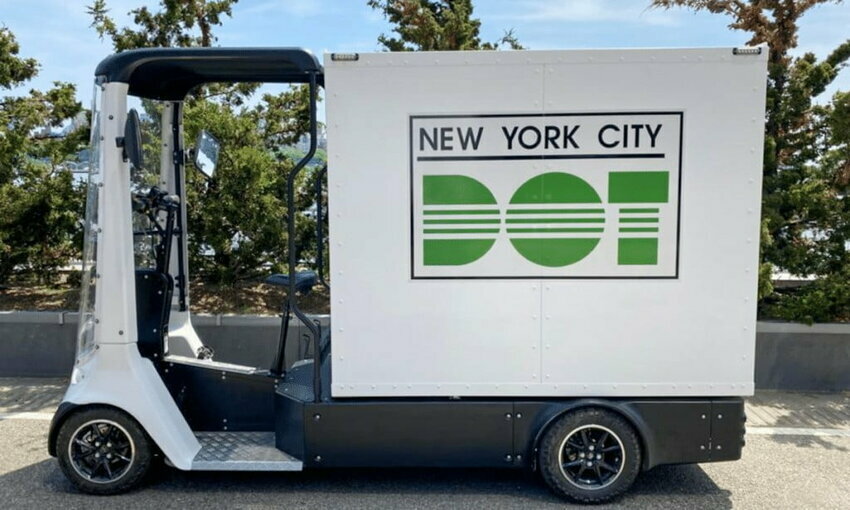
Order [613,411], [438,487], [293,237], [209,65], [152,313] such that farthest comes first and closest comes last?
[152,313], [438,487], [209,65], [293,237], [613,411]

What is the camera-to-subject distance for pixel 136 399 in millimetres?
3869

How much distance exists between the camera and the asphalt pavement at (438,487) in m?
3.92

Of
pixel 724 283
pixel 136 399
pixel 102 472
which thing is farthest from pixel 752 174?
pixel 102 472

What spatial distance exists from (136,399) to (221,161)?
12.2ft

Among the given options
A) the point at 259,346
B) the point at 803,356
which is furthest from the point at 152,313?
the point at 803,356

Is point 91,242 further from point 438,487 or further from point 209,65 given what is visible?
point 438,487

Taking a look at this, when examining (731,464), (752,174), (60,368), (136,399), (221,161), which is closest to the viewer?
(752,174)

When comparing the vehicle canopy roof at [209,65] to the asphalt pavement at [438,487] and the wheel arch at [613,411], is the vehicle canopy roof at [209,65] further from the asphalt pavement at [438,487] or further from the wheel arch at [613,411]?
the asphalt pavement at [438,487]

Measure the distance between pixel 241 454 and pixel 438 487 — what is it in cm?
119

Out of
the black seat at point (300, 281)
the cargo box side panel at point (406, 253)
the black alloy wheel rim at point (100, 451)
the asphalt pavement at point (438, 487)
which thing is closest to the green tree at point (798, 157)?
the asphalt pavement at point (438, 487)

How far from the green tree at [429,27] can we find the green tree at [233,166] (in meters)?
1.33

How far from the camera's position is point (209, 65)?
399cm

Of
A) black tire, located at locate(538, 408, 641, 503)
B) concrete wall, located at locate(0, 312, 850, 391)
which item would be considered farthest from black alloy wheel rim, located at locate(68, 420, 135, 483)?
black tire, located at locate(538, 408, 641, 503)

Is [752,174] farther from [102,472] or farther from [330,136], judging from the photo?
[102,472]
